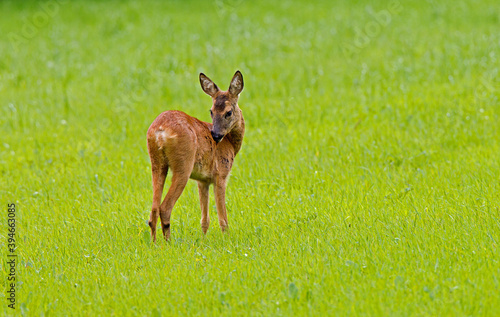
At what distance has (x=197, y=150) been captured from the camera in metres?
A: 6.14

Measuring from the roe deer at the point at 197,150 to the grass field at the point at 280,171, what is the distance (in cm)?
39

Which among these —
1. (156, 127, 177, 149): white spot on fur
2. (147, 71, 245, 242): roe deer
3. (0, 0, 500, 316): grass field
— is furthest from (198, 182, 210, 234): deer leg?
(156, 127, 177, 149): white spot on fur

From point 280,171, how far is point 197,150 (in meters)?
2.30

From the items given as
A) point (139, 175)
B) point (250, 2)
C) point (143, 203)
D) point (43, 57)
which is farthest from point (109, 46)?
point (143, 203)

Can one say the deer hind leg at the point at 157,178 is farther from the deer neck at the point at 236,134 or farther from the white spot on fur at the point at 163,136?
the deer neck at the point at 236,134

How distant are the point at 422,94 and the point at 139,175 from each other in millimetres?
5158

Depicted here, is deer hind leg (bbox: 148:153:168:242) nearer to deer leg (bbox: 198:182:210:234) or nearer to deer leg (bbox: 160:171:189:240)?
deer leg (bbox: 160:171:189:240)

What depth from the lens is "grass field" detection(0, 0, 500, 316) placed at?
4992 millimetres

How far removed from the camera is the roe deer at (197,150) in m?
5.85

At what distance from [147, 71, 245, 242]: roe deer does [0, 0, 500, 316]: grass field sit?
1.29 feet

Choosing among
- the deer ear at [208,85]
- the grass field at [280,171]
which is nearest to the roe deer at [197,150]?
the deer ear at [208,85]

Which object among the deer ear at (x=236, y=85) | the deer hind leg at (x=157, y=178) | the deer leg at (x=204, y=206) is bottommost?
the deer leg at (x=204, y=206)

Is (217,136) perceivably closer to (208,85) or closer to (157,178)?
(208,85)

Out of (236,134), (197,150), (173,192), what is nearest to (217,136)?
(197,150)
